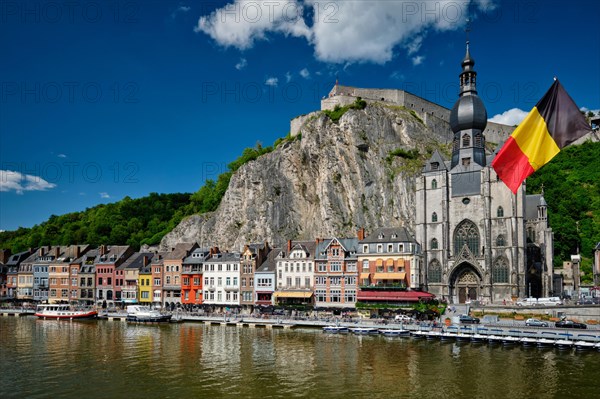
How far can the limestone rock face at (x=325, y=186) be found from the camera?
88.8 metres

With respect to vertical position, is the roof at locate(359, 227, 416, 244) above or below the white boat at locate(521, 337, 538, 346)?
above

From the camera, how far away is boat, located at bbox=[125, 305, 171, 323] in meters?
62.5

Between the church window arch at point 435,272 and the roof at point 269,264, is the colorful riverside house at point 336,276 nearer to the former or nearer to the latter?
the roof at point 269,264

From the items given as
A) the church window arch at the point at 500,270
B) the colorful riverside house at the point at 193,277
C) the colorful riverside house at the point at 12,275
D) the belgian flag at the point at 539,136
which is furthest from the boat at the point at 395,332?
the colorful riverside house at the point at 12,275

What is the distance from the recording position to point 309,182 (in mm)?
97000

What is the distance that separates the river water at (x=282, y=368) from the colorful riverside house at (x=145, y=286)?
1003 inches

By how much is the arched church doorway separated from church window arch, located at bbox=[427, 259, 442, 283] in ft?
5.41

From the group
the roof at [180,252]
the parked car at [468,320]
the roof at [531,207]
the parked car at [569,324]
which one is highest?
the roof at [531,207]

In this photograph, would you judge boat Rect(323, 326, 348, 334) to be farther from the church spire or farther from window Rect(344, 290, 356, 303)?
the church spire

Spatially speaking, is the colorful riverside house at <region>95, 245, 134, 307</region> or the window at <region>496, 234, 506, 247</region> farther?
the colorful riverside house at <region>95, 245, 134, 307</region>

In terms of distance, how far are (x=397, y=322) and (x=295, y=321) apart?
37.0 ft

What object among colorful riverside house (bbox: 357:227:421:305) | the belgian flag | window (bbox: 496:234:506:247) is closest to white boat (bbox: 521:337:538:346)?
colorful riverside house (bbox: 357:227:421:305)

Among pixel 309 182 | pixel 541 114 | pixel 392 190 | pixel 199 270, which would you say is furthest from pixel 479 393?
pixel 309 182

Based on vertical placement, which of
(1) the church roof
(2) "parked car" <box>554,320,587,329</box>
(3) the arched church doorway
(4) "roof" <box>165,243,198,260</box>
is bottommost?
(2) "parked car" <box>554,320,587,329</box>
